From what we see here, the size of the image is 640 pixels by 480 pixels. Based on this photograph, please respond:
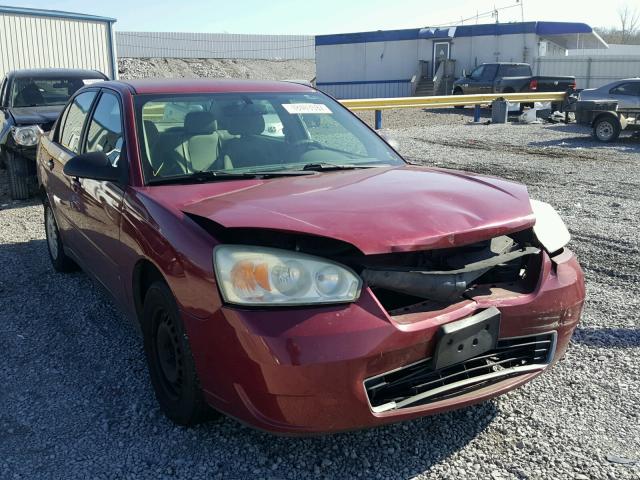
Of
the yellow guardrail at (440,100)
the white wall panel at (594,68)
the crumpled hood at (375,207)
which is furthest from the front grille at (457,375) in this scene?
the white wall panel at (594,68)

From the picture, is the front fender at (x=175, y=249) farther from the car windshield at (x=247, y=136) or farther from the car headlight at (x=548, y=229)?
the car headlight at (x=548, y=229)

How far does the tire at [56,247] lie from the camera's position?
18.0 feet

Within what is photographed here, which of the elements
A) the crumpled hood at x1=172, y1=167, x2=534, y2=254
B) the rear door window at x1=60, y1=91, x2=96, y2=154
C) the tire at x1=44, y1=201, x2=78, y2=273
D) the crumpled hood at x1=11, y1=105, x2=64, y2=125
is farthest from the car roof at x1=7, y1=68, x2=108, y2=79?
the crumpled hood at x1=172, y1=167, x2=534, y2=254

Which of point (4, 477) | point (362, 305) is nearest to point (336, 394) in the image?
point (362, 305)

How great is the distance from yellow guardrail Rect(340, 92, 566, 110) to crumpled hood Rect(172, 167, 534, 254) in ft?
45.2

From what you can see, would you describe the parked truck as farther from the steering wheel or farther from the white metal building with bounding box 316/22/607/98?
the steering wheel

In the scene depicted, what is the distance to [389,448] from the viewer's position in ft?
9.69

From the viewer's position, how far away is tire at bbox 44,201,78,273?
18.0 feet

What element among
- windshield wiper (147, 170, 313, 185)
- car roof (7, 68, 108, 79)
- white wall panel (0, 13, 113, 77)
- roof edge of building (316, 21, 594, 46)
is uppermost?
roof edge of building (316, 21, 594, 46)

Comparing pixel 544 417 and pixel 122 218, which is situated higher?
pixel 122 218

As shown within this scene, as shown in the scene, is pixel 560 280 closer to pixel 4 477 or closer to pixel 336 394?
pixel 336 394

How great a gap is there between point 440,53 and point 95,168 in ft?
111

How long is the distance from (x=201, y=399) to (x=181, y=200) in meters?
0.96

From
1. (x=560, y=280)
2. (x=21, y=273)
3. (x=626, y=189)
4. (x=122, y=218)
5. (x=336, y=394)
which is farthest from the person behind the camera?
(x=626, y=189)
